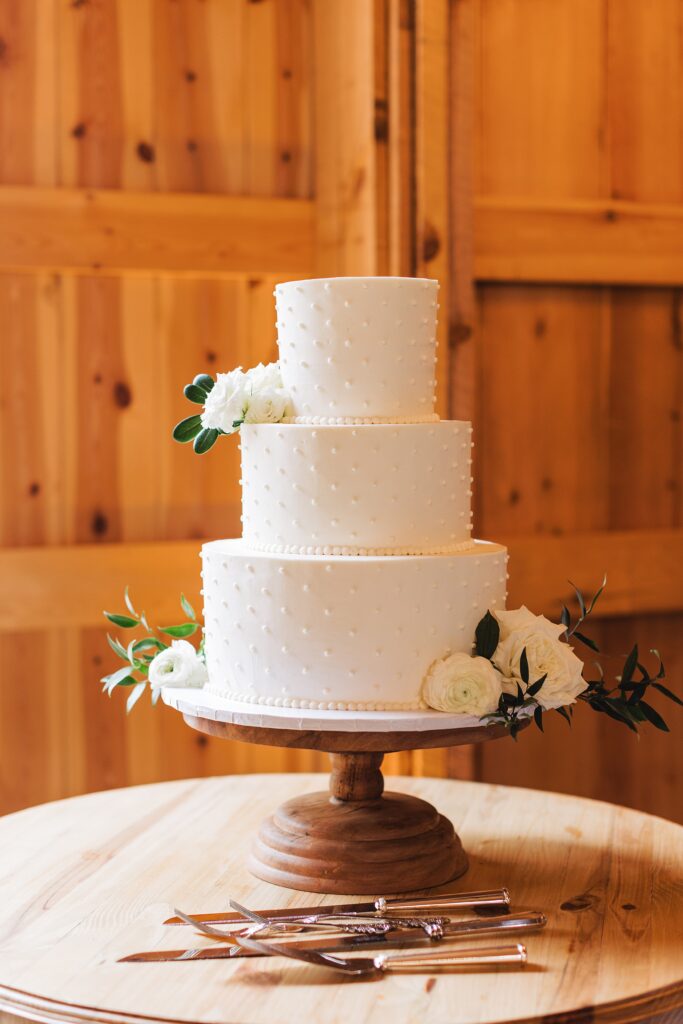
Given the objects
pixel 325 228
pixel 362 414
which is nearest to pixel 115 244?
pixel 325 228

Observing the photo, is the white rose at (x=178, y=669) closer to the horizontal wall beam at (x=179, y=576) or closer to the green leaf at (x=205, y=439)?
the green leaf at (x=205, y=439)

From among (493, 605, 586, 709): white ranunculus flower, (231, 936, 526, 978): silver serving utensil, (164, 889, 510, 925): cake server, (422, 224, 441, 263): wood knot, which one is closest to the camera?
(231, 936, 526, 978): silver serving utensil

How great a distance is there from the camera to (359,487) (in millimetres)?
1614

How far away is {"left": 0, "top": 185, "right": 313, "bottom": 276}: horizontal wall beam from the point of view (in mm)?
2629

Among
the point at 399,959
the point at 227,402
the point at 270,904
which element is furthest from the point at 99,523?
the point at 399,959

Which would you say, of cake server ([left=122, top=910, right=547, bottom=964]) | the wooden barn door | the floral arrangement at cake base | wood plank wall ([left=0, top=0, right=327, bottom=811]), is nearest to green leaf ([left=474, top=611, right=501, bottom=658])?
the floral arrangement at cake base

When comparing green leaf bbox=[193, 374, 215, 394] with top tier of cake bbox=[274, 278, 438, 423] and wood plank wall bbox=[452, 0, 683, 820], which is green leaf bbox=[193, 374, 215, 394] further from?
wood plank wall bbox=[452, 0, 683, 820]

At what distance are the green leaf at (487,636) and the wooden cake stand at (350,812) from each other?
104 mm

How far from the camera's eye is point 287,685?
159 centimetres

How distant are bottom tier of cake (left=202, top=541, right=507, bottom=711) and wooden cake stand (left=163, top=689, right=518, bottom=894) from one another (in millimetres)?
36

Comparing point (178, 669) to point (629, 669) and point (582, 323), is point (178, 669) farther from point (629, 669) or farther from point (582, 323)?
point (582, 323)

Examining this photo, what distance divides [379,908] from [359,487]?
20.5 inches

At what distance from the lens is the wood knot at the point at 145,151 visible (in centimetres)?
271

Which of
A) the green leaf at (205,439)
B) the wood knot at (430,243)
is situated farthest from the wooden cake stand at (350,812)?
the wood knot at (430,243)
